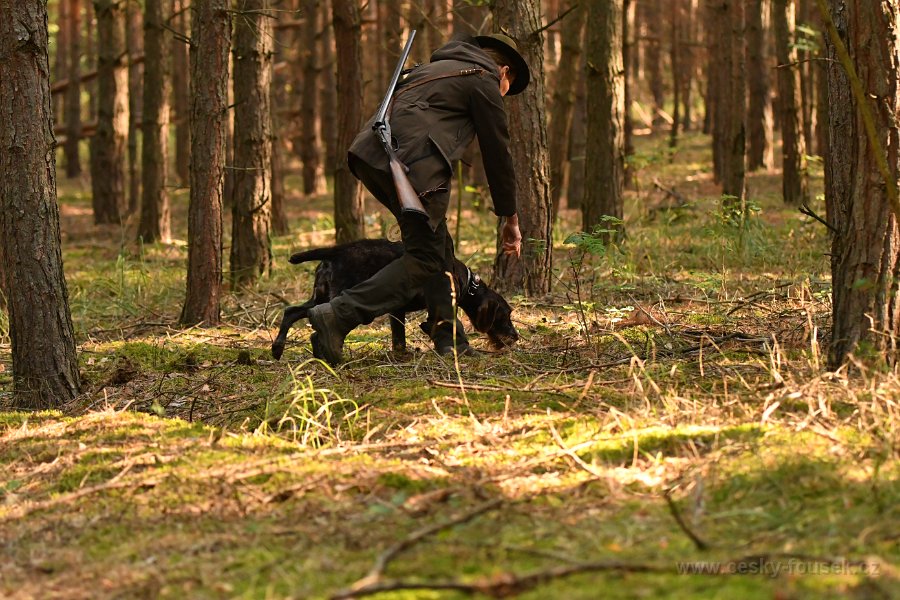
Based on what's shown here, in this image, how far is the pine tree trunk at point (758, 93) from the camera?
55.1 feet

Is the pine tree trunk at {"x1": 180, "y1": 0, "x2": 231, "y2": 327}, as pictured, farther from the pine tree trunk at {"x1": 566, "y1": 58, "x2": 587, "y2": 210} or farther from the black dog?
the pine tree trunk at {"x1": 566, "y1": 58, "x2": 587, "y2": 210}

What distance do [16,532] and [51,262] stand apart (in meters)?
2.08

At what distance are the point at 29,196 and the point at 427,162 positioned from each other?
2.23 meters

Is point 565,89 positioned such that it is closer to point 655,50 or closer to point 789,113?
point 789,113

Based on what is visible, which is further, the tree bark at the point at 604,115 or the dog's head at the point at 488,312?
the tree bark at the point at 604,115

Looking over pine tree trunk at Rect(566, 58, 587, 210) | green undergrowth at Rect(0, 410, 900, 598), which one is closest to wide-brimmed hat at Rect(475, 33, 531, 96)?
green undergrowth at Rect(0, 410, 900, 598)

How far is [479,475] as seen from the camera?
4215mm

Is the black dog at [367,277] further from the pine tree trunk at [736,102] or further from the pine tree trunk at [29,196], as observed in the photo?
the pine tree trunk at [736,102]

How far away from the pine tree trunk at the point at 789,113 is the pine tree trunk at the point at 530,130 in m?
8.04

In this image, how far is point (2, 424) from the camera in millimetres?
5508

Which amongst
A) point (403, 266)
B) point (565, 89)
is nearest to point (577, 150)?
point (565, 89)

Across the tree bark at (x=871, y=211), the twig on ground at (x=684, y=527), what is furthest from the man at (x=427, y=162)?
the twig on ground at (x=684, y=527)

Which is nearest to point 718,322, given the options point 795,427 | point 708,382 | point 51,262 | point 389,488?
point 708,382

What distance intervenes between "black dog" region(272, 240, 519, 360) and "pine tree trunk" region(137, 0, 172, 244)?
29.1 ft
